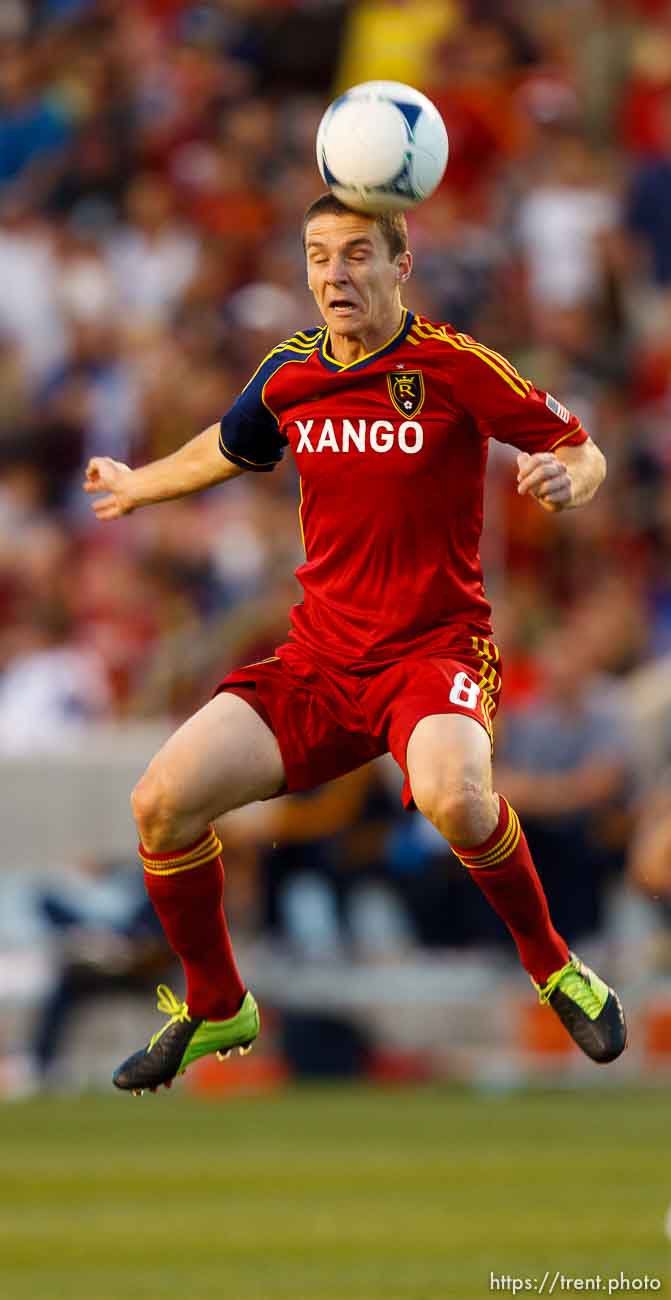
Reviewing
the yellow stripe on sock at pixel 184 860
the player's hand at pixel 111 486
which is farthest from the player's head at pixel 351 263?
the yellow stripe on sock at pixel 184 860

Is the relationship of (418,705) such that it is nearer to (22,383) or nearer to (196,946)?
(196,946)

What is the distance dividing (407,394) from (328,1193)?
5201 millimetres

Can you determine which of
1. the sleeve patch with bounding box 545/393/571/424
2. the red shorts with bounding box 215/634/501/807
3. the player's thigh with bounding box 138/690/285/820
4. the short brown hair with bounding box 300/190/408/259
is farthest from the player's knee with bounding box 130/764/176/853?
the short brown hair with bounding box 300/190/408/259

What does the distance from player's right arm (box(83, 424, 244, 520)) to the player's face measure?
0.66 m

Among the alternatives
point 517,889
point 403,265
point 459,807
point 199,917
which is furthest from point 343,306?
point 199,917

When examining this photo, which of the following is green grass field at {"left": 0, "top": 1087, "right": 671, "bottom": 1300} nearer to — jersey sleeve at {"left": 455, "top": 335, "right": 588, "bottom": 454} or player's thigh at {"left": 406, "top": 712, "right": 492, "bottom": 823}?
player's thigh at {"left": 406, "top": 712, "right": 492, "bottom": 823}

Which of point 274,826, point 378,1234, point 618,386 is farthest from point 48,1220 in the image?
point 618,386

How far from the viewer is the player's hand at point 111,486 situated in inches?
295

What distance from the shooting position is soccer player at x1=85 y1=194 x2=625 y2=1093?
22.9ft

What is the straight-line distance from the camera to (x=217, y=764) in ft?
23.3

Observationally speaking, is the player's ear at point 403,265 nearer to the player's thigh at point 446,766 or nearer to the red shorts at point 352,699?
the red shorts at point 352,699

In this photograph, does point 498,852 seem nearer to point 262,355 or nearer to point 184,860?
point 184,860

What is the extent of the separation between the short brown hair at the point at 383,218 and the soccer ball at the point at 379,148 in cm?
2

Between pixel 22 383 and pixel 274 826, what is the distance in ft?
13.4
